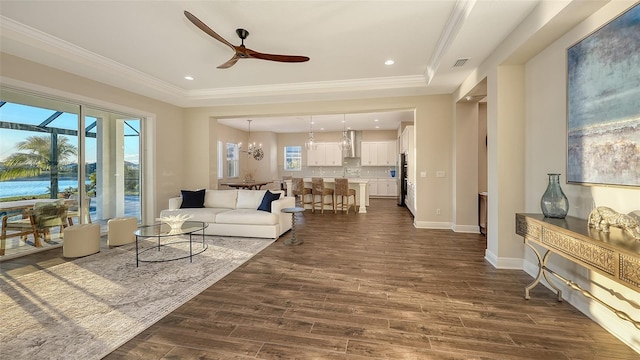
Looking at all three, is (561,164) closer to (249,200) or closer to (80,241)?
(249,200)

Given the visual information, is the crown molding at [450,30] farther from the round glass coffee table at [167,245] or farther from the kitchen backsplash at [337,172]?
the kitchen backsplash at [337,172]

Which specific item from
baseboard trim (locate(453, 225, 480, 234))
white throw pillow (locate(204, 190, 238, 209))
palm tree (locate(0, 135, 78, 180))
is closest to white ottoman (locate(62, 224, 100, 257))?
palm tree (locate(0, 135, 78, 180))

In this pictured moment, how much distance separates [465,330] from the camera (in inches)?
79.4

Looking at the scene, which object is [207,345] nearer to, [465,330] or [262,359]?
[262,359]

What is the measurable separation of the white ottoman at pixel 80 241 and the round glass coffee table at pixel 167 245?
621 millimetres

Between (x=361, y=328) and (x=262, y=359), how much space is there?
79 cm

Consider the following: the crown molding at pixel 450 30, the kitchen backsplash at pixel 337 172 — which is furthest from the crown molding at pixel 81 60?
the kitchen backsplash at pixel 337 172

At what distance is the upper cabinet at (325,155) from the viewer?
11219mm

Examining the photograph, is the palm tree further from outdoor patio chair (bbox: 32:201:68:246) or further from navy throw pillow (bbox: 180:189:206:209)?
navy throw pillow (bbox: 180:189:206:209)

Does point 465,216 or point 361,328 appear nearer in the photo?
point 361,328

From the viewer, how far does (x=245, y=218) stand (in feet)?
15.4

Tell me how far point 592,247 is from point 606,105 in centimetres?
118

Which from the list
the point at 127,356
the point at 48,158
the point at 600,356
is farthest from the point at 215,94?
the point at 600,356

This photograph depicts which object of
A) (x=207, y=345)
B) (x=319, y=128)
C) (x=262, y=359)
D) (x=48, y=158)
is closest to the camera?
(x=262, y=359)
